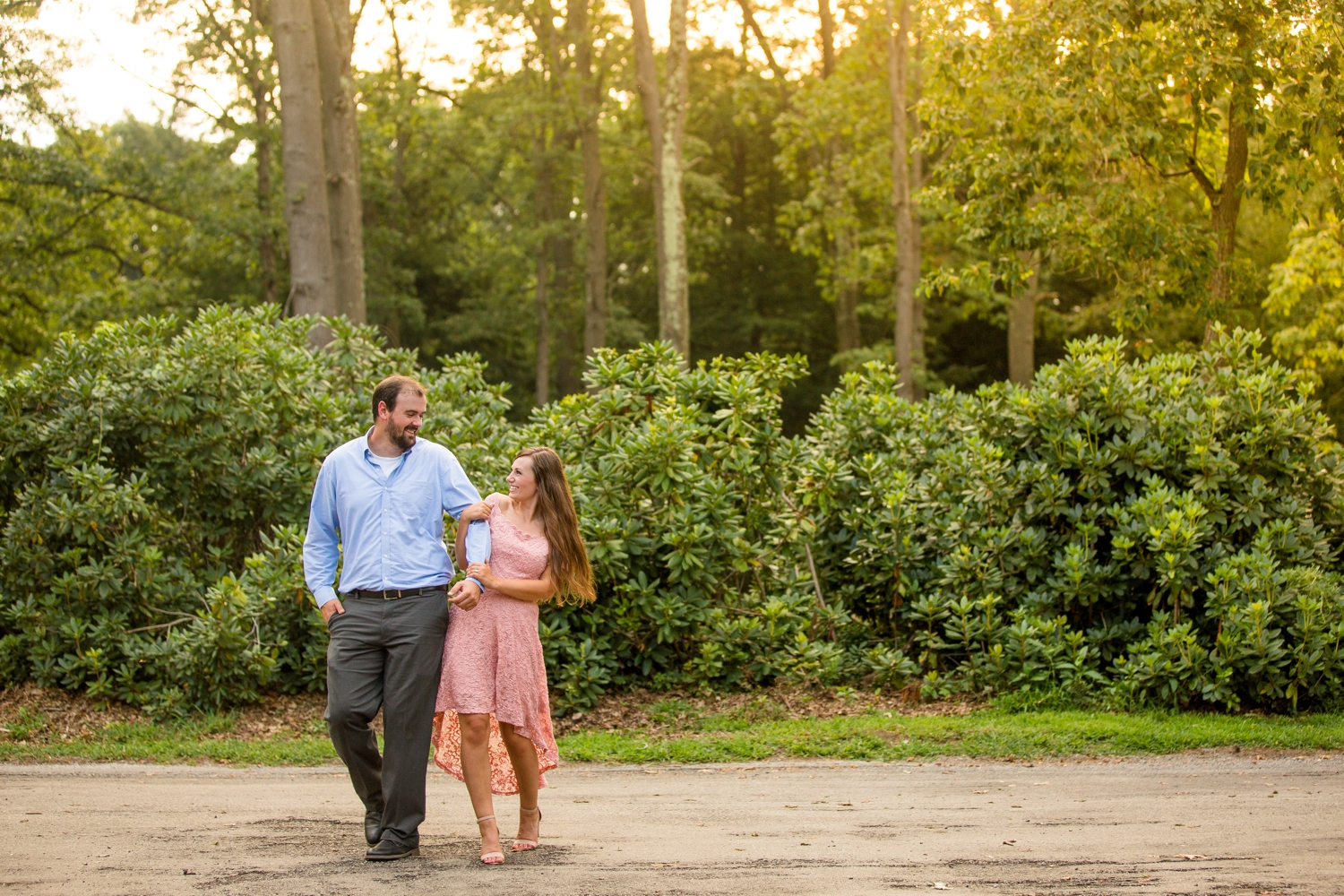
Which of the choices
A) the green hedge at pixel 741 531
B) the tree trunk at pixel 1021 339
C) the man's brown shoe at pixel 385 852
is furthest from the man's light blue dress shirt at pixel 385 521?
the tree trunk at pixel 1021 339

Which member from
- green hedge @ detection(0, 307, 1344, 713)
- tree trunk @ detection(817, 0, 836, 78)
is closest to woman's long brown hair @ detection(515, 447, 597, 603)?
green hedge @ detection(0, 307, 1344, 713)

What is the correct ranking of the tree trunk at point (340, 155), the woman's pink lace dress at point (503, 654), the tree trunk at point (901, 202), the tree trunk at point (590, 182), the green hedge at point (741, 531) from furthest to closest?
the tree trunk at point (590, 182) < the tree trunk at point (901, 202) < the tree trunk at point (340, 155) < the green hedge at point (741, 531) < the woman's pink lace dress at point (503, 654)

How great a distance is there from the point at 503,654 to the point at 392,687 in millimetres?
491

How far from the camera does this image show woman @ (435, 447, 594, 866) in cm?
541

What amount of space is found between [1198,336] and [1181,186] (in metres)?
15.4

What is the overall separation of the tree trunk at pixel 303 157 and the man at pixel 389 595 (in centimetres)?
1058

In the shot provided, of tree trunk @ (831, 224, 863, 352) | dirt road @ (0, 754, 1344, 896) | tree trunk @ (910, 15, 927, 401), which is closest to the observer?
dirt road @ (0, 754, 1344, 896)

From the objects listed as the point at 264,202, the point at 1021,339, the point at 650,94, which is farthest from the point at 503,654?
the point at 264,202

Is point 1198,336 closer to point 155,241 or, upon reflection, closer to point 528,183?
point 528,183

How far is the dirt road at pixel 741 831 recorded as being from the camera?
16.9ft

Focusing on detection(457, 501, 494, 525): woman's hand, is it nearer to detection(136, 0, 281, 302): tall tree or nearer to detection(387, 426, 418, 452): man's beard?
detection(387, 426, 418, 452): man's beard

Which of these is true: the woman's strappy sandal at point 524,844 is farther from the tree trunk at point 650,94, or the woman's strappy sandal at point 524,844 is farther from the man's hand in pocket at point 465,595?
the tree trunk at point 650,94

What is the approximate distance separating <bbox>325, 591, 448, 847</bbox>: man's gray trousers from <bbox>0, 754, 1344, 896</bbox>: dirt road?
298 millimetres

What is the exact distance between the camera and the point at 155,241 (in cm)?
3325
